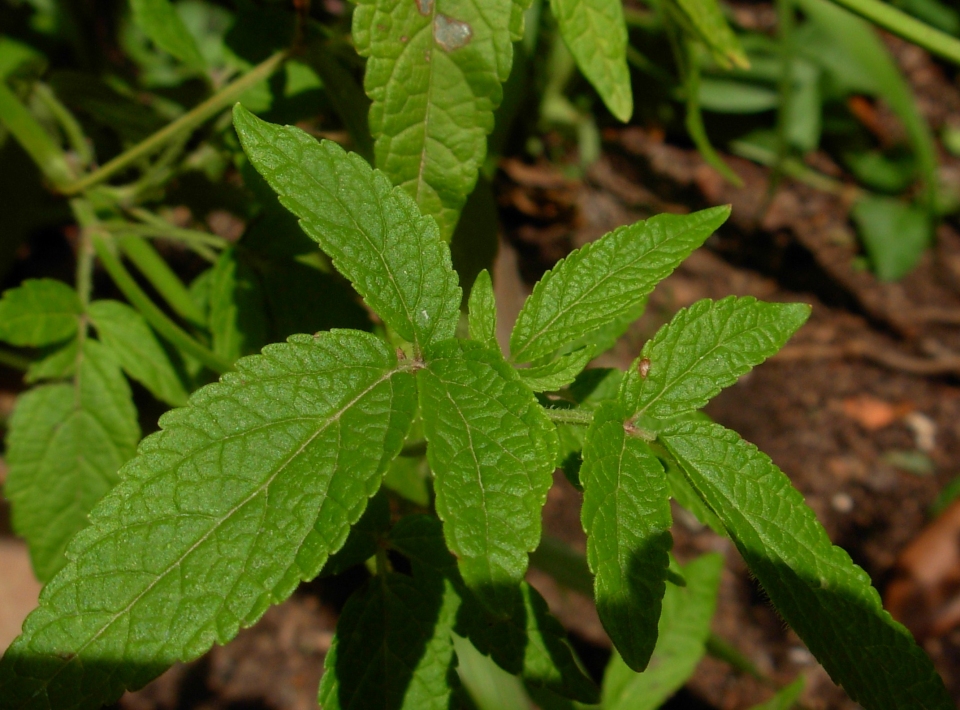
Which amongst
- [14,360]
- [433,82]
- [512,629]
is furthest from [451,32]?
[14,360]

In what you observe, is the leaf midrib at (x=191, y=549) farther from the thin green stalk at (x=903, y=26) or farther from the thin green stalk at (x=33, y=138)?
the thin green stalk at (x=903, y=26)

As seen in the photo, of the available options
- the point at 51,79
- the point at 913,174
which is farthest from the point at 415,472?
the point at 913,174

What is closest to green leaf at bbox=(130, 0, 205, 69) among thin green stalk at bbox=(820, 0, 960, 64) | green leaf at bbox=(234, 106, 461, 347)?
green leaf at bbox=(234, 106, 461, 347)

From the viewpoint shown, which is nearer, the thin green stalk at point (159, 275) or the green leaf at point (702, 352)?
the green leaf at point (702, 352)

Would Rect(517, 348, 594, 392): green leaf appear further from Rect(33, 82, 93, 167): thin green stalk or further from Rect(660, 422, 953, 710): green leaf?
Rect(33, 82, 93, 167): thin green stalk

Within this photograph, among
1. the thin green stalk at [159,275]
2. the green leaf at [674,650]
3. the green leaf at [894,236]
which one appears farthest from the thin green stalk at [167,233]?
the green leaf at [894,236]

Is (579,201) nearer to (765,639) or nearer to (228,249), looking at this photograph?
(765,639)
